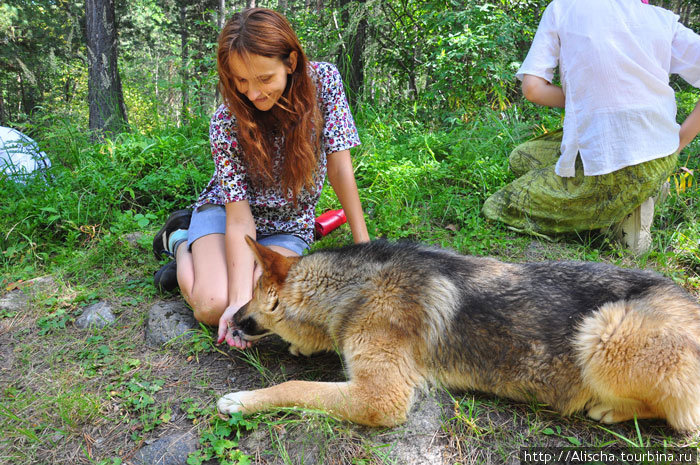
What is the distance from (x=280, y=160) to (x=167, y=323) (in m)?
1.50

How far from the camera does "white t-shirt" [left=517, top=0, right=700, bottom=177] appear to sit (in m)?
3.27

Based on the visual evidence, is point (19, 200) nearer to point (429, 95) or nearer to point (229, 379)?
point (229, 379)

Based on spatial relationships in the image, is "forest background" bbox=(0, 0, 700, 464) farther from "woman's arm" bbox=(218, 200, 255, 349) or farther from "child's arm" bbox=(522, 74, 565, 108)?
"child's arm" bbox=(522, 74, 565, 108)

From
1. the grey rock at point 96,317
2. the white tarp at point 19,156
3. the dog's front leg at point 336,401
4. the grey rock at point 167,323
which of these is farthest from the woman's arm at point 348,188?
the white tarp at point 19,156

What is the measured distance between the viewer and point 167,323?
3.20 meters

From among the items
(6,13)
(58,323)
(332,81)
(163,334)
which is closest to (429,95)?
(332,81)

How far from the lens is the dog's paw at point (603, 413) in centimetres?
225

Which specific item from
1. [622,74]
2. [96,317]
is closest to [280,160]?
[96,317]

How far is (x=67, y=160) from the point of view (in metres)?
5.54

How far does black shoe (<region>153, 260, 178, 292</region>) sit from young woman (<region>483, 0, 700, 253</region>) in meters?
3.32

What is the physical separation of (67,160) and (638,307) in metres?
6.30

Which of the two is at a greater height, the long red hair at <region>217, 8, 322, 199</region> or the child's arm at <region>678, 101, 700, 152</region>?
the long red hair at <region>217, 8, 322, 199</region>

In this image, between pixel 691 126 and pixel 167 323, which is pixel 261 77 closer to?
pixel 167 323

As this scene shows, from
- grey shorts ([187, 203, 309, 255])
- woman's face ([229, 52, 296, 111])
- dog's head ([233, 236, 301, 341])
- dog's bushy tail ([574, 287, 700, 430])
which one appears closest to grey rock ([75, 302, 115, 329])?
grey shorts ([187, 203, 309, 255])
